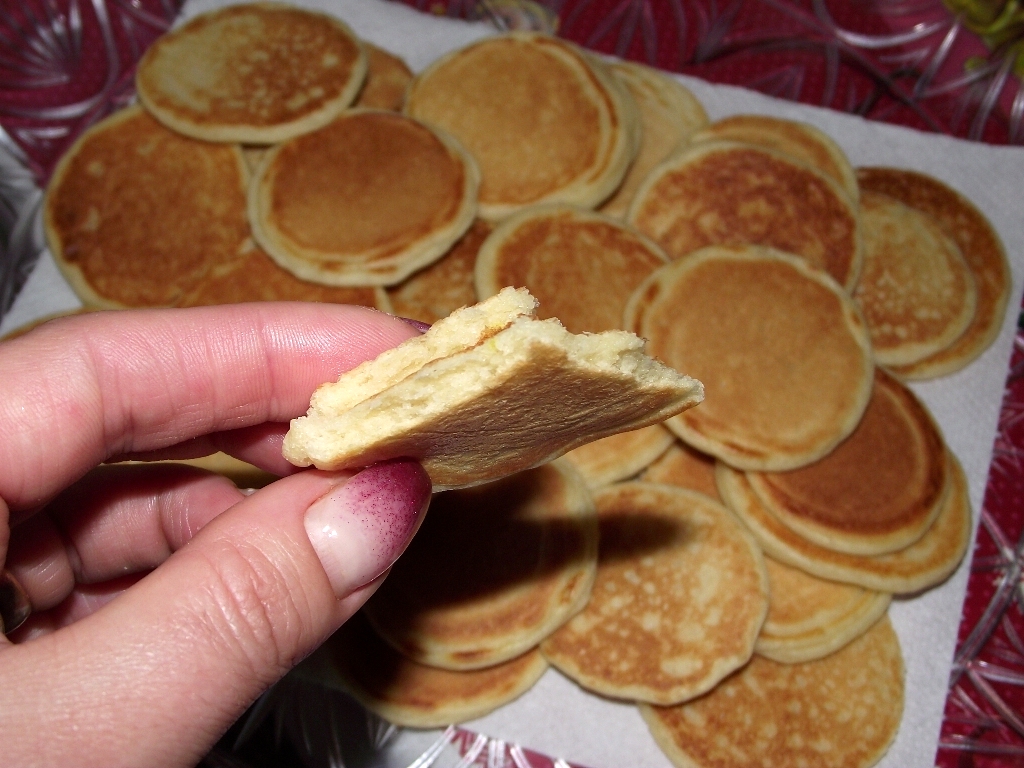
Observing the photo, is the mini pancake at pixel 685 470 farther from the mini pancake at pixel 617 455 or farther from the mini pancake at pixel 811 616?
the mini pancake at pixel 811 616

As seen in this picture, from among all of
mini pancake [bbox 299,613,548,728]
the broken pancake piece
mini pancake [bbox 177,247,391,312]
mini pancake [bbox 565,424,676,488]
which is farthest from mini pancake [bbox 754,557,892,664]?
mini pancake [bbox 177,247,391,312]

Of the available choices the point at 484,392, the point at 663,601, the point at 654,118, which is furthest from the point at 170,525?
the point at 654,118

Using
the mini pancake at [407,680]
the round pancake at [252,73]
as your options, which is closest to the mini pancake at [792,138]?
the round pancake at [252,73]

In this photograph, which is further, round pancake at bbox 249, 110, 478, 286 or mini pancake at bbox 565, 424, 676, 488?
round pancake at bbox 249, 110, 478, 286

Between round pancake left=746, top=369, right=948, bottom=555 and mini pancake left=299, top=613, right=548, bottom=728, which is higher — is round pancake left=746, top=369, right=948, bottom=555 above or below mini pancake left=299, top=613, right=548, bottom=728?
above

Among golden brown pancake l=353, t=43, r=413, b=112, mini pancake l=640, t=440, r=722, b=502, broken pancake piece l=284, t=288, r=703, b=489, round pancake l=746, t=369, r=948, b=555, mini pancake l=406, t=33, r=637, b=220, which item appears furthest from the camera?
golden brown pancake l=353, t=43, r=413, b=112

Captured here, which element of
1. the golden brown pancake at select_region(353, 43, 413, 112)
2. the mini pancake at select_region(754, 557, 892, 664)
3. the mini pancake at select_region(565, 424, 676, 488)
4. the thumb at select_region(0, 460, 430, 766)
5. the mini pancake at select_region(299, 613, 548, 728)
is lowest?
the mini pancake at select_region(299, 613, 548, 728)

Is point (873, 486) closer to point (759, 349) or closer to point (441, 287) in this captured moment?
point (759, 349)

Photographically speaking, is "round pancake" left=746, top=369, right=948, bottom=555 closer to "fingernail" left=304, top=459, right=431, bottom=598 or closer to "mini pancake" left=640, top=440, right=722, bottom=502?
"mini pancake" left=640, top=440, right=722, bottom=502
